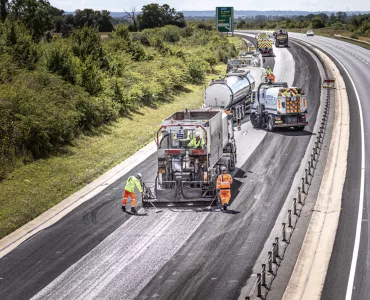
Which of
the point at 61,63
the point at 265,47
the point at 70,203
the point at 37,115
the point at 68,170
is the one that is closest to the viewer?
the point at 70,203

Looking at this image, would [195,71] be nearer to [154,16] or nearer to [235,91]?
[235,91]

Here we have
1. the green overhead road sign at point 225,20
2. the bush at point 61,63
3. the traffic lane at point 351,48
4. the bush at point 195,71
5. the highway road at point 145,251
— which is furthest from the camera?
the green overhead road sign at point 225,20

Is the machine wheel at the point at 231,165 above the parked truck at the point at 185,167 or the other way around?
the other way around

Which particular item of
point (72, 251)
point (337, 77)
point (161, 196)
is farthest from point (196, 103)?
point (72, 251)

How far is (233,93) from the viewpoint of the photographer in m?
40.0

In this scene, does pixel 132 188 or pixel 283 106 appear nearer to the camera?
pixel 132 188

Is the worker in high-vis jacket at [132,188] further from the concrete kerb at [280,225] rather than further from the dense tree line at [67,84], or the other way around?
the dense tree line at [67,84]

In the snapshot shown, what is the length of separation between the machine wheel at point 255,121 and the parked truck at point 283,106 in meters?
0.61

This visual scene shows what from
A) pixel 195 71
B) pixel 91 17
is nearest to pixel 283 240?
pixel 195 71

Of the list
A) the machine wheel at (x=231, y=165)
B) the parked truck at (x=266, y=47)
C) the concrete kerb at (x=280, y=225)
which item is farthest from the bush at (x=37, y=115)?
the parked truck at (x=266, y=47)

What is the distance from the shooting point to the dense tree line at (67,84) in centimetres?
3152

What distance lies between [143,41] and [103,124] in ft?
153

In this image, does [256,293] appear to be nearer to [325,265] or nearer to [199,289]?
[199,289]

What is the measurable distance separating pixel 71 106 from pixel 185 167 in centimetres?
1338
